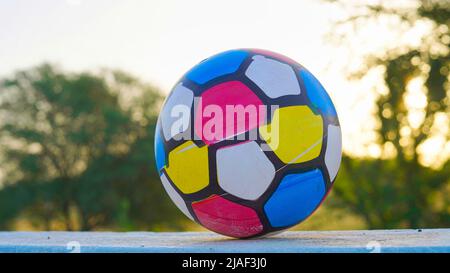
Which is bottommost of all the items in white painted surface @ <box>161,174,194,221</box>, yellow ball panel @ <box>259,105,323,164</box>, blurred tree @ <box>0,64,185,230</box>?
blurred tree @ <box>0,64,185,230</box>

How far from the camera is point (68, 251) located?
466 cm

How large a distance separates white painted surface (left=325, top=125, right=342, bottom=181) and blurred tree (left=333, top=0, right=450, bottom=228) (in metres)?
12.8

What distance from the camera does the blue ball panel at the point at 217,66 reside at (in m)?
5.15

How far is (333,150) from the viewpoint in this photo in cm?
536

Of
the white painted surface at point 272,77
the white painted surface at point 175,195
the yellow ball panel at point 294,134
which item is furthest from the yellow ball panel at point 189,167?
the white painted surface at point 272,77

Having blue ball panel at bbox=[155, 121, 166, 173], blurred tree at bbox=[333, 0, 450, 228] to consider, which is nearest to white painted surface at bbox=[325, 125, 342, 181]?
blue ball panel at bbox=[155, 121, 166, 173]

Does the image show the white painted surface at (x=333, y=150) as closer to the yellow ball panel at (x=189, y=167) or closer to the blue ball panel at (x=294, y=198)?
the blue ball panel at (x=294, y=198)

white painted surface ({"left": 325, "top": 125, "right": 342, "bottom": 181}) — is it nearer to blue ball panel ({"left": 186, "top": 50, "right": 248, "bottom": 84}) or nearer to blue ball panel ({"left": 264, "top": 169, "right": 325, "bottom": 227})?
blue ball panel ({"left": 264, "top": 169, "right": 325, "bottom": 227})

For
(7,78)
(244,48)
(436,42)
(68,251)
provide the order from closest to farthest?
(68,251) → (244,48) → (436,42) → (7,78)

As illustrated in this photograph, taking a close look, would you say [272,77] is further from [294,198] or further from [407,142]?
[407,142]

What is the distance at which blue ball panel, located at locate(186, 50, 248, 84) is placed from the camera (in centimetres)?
515
